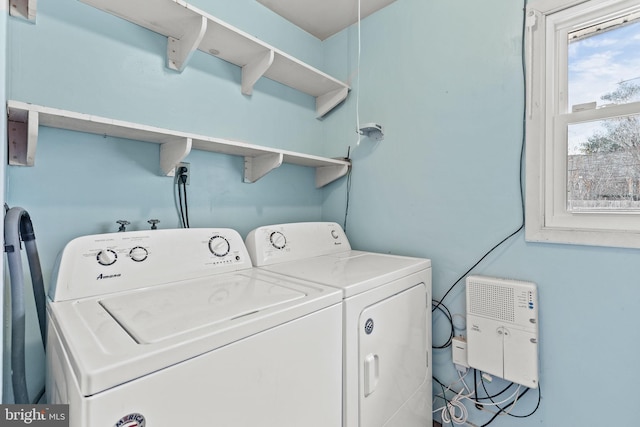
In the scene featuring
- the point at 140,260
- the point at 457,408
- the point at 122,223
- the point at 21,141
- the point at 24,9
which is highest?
the point at 24,9

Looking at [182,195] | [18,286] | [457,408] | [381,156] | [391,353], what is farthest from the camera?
[381,156]

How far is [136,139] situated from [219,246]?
60 cm

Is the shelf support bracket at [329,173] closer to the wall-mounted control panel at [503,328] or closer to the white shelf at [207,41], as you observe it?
the white shelf at [207,41]

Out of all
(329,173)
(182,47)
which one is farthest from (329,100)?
(182,47)

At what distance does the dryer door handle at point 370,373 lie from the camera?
1.12 metres

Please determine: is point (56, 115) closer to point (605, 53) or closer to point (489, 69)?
point (489, 69)

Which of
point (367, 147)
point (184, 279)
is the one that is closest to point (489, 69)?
point (367, 147)

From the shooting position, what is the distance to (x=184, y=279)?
1173 millimetres

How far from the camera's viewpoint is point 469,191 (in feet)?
5.11

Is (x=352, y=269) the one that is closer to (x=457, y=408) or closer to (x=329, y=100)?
(x=457, y=408)

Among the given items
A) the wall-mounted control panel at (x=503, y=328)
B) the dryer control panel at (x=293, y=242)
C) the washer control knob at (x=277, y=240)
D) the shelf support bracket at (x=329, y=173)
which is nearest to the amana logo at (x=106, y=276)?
the dryer control panel at (x=293, y=242)

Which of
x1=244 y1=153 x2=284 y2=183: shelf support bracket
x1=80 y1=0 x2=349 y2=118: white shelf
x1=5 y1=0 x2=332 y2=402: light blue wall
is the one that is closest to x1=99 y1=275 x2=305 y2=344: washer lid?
x1=5 y1=0 x2=332 y2=402: light blue wall

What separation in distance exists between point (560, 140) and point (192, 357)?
169 cm

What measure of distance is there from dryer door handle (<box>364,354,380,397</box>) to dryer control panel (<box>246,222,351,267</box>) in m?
0.63
